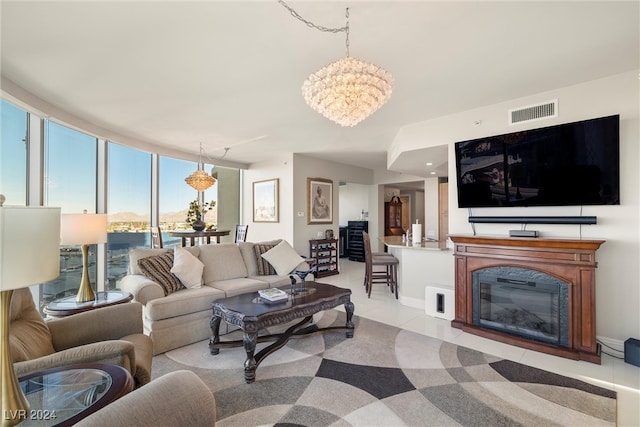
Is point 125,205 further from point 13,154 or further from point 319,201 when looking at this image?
point 319,201

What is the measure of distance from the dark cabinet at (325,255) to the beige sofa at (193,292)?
2387mm

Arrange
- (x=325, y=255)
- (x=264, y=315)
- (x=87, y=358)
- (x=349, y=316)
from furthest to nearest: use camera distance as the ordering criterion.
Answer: (x=325, y=255) → (x=349, y=316) → (x=264, y=315) → (x=87, y=358)

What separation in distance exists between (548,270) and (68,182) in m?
6.13

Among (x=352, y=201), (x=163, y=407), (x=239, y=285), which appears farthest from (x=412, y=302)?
(x=352, y=201)

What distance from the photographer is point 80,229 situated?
8.01 ft

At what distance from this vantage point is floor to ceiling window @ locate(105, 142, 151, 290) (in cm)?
489

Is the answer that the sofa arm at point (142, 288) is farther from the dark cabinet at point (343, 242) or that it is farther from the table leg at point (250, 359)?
the dark cabinet at point (343, 242)

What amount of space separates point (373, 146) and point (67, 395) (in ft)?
17.4

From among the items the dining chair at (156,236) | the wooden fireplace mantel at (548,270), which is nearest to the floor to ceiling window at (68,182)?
the dining chair at (156,236)

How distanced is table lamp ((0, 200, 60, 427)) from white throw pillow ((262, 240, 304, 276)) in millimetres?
3102

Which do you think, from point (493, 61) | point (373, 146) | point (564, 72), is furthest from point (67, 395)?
point (373, 146)

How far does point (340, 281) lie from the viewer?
5.96 m

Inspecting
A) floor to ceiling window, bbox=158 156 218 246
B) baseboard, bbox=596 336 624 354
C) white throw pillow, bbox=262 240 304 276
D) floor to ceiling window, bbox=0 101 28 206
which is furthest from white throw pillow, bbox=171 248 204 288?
baseboard, bbox=596 336 624 354

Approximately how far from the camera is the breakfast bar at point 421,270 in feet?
13.2
